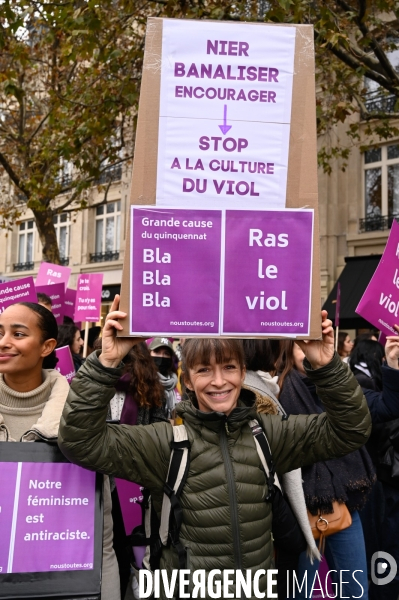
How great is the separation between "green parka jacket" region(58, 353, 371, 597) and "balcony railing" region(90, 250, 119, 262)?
80.3ft

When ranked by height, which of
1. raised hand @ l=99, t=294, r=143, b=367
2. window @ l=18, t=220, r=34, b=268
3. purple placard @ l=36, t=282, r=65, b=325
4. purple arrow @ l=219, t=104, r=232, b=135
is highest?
window @ l=18, t=220, r=34, b=268

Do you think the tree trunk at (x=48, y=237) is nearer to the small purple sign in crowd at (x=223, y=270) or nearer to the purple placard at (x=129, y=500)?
the purple placard at (x=129, y=500)

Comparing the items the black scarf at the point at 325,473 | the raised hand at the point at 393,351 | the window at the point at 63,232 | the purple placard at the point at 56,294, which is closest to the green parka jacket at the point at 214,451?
the black scarf at the point at 325,473

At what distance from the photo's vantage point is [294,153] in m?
2.58

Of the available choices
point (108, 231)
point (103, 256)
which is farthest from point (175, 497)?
point (108, 231)

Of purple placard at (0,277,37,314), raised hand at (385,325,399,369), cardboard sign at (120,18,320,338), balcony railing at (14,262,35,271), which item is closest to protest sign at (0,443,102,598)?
cardboard sign at (120,18,320,338)

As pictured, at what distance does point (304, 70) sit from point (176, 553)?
201 centimetres

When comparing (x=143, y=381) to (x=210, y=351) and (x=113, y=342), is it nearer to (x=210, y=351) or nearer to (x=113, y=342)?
(x=210, y=351)

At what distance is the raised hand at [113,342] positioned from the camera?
92.0 inches

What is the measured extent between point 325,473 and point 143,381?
62.1 inches

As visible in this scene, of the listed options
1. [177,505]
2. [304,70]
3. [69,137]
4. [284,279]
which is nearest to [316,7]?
[69,137]

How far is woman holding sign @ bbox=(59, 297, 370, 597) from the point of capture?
2309 mm

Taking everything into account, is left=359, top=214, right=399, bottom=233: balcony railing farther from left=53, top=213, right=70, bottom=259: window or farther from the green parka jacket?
the green parka jacket

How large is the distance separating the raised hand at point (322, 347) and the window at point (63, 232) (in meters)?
27.5
